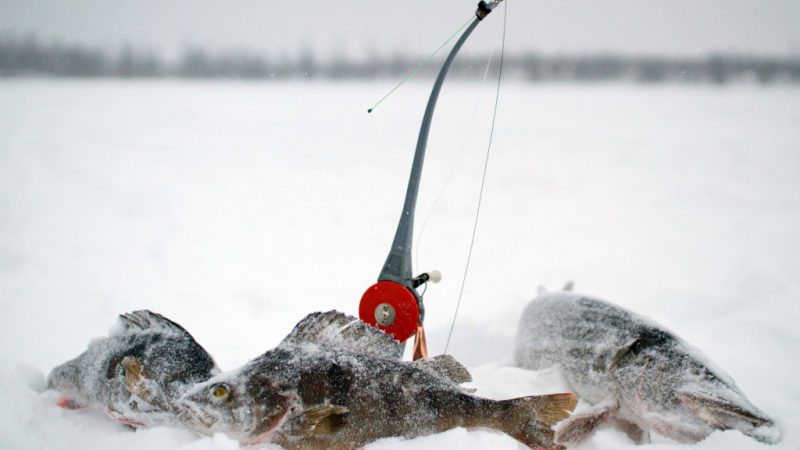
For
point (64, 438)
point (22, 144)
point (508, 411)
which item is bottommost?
point (64, 438)

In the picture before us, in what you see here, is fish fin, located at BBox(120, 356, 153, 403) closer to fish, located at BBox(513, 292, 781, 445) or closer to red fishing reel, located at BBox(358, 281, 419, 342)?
red fishing reel, located at BBox(358, 281, 419, 342)

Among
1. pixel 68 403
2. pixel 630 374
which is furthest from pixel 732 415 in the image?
pixel 68 403

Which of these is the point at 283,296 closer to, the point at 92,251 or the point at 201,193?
the point at 92,251

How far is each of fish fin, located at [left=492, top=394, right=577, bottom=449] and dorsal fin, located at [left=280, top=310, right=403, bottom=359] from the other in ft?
1.61

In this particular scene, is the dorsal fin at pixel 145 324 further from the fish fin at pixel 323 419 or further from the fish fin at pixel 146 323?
the fish fin at pixel 323 419

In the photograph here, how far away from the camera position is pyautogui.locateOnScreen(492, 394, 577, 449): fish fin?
2.08 m

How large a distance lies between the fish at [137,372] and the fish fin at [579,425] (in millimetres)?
1472

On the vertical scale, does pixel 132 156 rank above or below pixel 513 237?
above

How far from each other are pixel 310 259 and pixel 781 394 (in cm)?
372

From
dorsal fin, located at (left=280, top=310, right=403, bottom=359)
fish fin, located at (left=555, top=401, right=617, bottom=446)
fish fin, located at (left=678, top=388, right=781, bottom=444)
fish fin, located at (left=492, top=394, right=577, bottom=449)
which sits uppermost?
Result: dorsal fin, located at (left=280, top=310, right=403, bottom=359)

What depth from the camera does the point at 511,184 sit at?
9.12 m

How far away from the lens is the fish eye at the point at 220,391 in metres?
1.98

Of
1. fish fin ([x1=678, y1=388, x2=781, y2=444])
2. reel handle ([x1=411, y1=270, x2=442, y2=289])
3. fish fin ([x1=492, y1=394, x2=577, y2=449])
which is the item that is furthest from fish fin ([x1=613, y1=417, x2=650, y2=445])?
reel handle ([x1=411, y1=270, x2=442, y2=289])

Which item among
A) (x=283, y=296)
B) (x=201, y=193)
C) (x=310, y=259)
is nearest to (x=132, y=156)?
(x=201, y=193)
